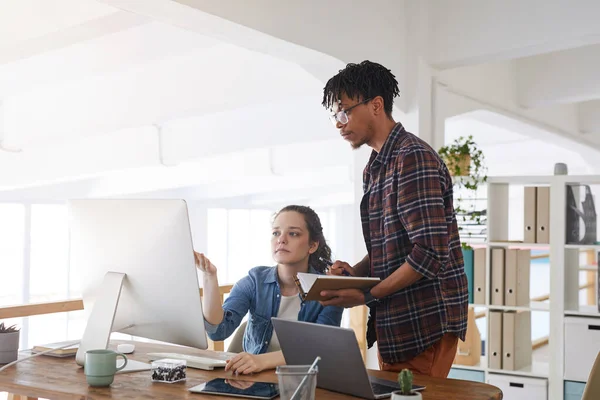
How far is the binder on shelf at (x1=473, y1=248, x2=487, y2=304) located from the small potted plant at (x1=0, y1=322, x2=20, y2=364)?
9.22 feet

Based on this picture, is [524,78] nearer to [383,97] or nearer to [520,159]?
[383,97]

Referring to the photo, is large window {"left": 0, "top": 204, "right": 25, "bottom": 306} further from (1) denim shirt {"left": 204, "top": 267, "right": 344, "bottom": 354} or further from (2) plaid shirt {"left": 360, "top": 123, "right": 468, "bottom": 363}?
(2) plaid shirt {"left": 360, "top": 123, "right": 468, "bottom": 363}

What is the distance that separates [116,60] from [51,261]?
789 cm

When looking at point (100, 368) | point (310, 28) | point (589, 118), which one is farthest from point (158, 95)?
point (589, 118)

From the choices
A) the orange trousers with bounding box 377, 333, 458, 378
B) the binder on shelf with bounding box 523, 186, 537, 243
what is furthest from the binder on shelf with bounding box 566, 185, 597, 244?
the orange trousers with bounding box 377, 333, 458, 378

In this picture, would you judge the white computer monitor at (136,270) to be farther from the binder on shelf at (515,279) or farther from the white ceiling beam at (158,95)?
the white ceiling beam at (158,95)

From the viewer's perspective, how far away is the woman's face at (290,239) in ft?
7.74

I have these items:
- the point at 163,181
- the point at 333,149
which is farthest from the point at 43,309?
the point at 163,181

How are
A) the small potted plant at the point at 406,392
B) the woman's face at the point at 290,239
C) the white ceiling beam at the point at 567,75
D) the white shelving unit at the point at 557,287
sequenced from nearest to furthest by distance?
1. the small potted plant at the point at 406,392
2. the woman's face at the point at 290,239
3. the white shelving unit at the point at 557,287
4. the white ceiling beam at the point at 567,75

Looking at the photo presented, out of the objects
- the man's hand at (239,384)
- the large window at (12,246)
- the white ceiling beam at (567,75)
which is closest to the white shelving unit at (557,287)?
the white ceiling beam at (567,75)

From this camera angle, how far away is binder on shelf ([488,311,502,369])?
4.11m

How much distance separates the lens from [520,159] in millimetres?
10414

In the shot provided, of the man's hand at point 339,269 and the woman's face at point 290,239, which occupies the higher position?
the woman's face at point 290,239

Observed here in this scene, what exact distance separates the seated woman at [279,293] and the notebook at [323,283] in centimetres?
31
